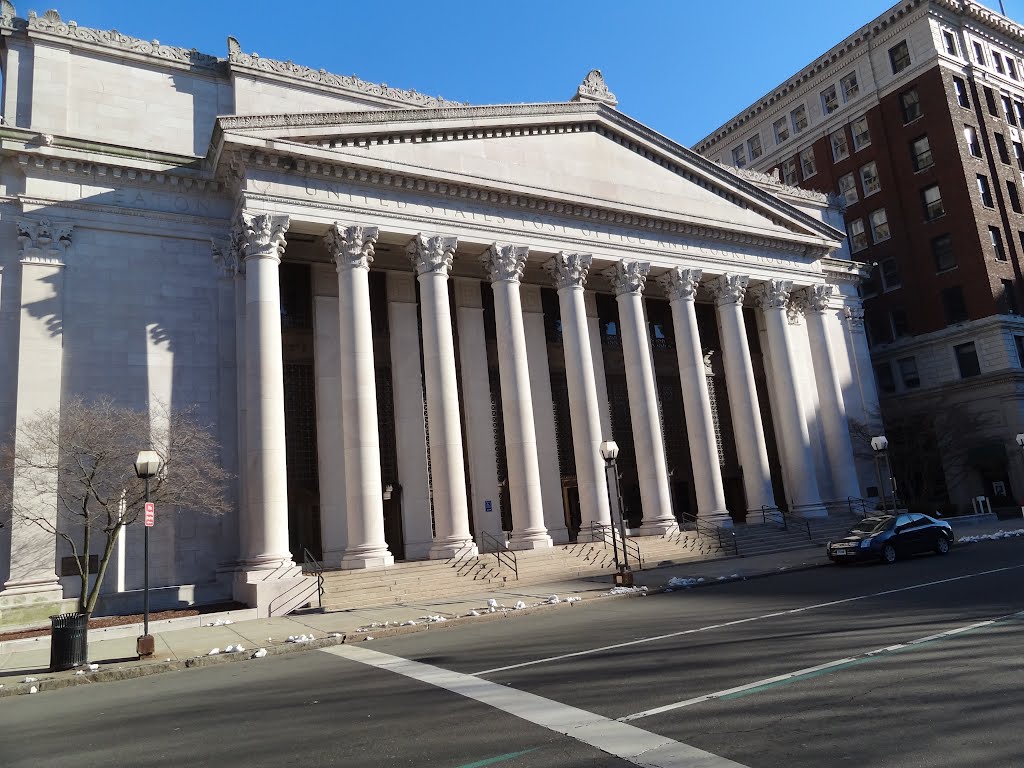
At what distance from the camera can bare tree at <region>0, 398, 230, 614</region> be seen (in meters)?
20.4

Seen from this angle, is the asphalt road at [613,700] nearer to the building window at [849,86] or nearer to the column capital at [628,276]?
the column capital at [628,276]

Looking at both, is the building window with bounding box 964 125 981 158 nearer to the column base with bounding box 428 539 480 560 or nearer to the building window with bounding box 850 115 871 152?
the building window with bounding box 850 115 871 152

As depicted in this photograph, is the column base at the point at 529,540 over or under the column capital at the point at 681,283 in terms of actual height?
under

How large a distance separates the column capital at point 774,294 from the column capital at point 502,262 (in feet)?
51.0

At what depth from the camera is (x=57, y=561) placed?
23.6 meters

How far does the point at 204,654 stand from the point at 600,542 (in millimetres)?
17482

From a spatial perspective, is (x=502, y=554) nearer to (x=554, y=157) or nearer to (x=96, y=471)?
(x=96, y=471)

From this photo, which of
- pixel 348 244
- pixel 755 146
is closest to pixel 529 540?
pixel 348 244

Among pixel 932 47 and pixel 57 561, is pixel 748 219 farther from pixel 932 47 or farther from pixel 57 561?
pixel 57 561

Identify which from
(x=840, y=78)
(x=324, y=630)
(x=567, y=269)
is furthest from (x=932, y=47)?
(x=324, y=630)

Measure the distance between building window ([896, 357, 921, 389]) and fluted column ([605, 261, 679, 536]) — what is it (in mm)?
29000

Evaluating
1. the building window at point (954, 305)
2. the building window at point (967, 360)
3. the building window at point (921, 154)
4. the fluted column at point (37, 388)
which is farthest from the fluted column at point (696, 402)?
the building window at point (921, 154)

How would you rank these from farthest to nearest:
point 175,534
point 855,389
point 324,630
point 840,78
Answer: point 840,78
point 855,389
point 175,534
point 324,630

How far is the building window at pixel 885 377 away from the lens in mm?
52844
